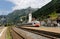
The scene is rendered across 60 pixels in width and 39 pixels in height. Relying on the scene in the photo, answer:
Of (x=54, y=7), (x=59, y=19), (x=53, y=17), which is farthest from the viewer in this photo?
(x=54, y=7)

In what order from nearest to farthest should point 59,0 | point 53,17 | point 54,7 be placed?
point 53,17
point 59,0
point 54,7

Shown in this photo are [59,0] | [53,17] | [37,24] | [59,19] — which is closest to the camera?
[37,24]

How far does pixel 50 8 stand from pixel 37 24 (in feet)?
260

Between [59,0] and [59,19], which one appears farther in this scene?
[59,0]

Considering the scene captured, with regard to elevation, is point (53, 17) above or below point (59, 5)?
below

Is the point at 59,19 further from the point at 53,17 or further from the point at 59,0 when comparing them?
the point at 59,0

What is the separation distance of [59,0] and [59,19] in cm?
3427

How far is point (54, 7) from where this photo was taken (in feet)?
461

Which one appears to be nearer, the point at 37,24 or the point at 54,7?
the point at 37,24

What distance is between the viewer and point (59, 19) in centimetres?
9719

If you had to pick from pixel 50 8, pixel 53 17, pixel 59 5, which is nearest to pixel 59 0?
pixel 59 5

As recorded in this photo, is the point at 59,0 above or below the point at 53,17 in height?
above

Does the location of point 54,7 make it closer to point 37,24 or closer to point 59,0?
point 59,0

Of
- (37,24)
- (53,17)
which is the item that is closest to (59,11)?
(53,17)
